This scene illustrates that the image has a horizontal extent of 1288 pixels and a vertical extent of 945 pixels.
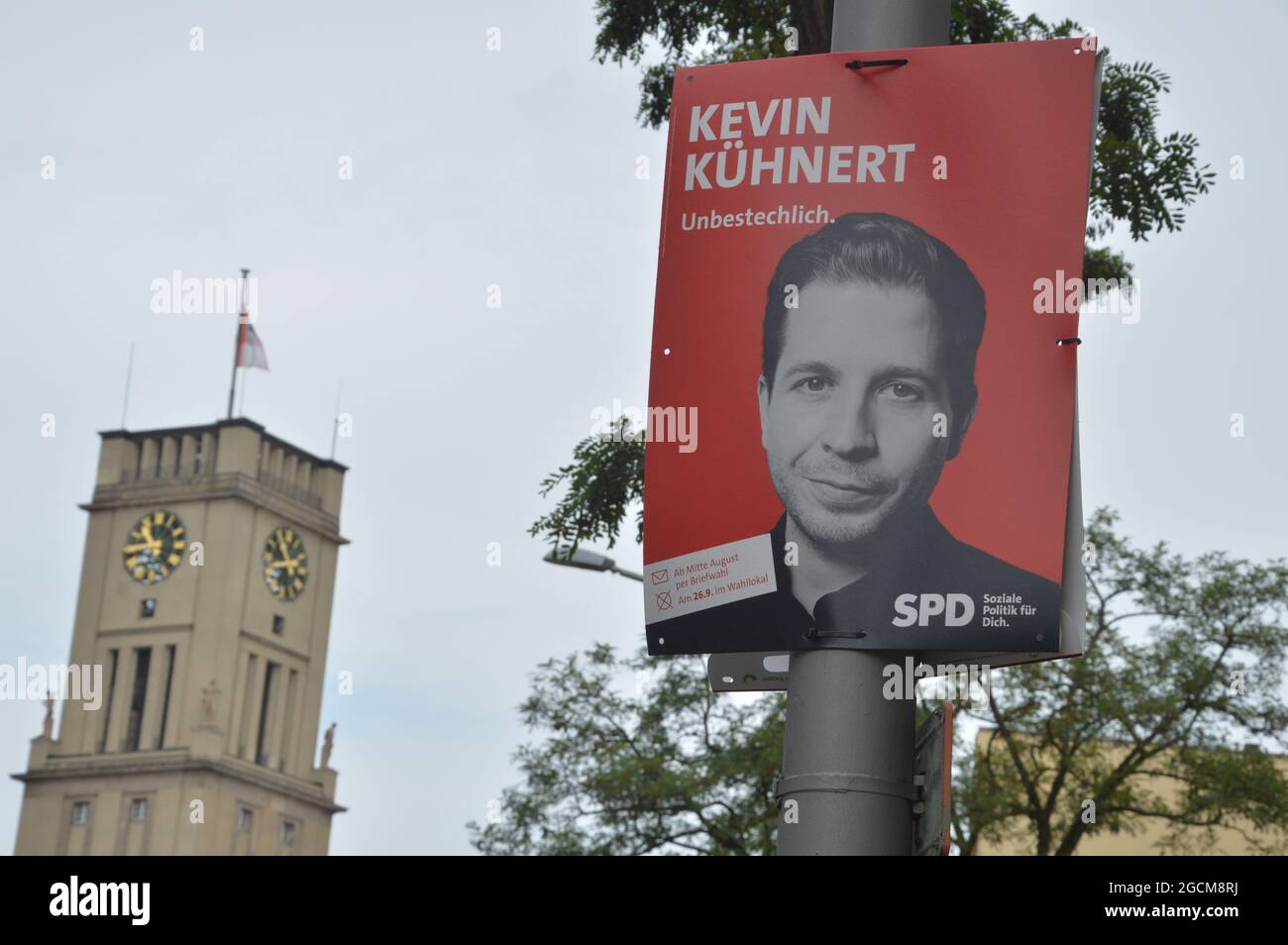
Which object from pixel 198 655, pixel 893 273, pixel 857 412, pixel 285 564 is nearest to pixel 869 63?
pixel 893 273

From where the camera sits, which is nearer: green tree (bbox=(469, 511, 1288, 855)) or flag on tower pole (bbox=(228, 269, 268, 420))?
green tree (bbox=(469, 511, 1288, 855))

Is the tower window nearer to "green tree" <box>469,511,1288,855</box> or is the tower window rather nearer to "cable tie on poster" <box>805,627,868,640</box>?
"green tree" <box>469,511,1288,855</box>

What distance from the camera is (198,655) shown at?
4321 inches

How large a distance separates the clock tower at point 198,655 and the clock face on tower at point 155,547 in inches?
3.2

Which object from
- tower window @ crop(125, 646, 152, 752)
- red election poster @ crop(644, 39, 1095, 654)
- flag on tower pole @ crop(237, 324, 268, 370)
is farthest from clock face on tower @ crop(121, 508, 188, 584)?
red election poster @ crop(644, 39, 1095, 654)

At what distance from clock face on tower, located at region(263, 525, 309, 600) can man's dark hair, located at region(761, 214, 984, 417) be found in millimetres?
110257

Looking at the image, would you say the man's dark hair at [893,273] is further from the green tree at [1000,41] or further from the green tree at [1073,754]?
the green tree at [1073,754]

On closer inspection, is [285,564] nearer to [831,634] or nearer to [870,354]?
[870,354]

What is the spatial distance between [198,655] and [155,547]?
8095 mm

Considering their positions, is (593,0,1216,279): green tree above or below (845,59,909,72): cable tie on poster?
above

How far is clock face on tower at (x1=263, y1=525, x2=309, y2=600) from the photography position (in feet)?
374

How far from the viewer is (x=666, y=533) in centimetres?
566
